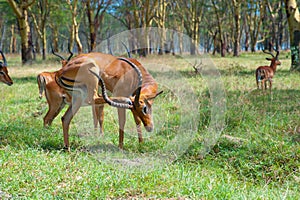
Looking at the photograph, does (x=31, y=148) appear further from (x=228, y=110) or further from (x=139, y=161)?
(x=228, y=110)

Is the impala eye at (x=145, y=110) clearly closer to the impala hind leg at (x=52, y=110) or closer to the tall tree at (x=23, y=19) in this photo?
the impala hind leg at (x=52, y=110)

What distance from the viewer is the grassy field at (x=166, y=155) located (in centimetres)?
398

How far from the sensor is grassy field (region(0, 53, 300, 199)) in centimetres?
398

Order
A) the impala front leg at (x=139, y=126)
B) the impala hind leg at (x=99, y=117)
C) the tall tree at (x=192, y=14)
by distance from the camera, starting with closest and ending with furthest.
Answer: the impala front leg at (x=139, y=126) → the impala hind leg at (x=99, y=117) → the tall tree at (x=192, y=14)

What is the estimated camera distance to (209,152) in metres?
5.46

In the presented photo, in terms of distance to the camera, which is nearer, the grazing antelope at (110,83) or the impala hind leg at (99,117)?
the grazing antelope at (110,83)

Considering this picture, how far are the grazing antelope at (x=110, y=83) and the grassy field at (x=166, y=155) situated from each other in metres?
0.38

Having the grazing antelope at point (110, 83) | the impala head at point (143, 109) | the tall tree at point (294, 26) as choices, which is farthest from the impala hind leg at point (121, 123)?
the tall tree at point (294, 26)

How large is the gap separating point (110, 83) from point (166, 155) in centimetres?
124

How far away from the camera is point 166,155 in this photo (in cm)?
514

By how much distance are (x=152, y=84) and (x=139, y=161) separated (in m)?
1.02

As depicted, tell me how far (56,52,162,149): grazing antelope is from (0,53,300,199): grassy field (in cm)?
38

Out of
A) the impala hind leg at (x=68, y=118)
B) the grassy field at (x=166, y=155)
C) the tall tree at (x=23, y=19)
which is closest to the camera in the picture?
the grassy field at (x=166, y=155)

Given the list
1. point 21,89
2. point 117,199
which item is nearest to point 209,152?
point 117,199
